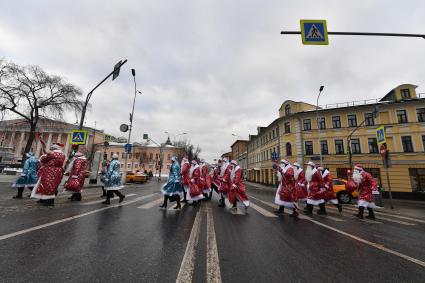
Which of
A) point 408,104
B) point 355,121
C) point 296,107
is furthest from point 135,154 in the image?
point 408,104

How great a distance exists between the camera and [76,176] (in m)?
8.23

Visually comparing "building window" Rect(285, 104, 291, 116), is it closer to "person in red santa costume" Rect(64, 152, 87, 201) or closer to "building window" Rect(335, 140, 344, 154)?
"building window" Rect(335, 140, 344, 154)

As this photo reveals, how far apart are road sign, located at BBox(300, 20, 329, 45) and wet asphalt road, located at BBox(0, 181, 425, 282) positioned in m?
5.29

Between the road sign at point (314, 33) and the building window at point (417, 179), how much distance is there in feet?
83.3

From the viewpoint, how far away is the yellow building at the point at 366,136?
72.8 ft

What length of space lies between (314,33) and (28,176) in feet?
39.0

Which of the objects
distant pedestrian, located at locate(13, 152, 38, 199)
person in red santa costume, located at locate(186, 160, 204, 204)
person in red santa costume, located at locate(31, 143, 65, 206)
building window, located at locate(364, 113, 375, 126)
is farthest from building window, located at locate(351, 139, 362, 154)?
distant pedestrian, located at locate(13, 152, 38, 199)

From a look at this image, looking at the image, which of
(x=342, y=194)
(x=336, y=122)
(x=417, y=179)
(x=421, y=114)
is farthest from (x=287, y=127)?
(x=342, y=194)

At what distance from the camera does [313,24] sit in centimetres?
592

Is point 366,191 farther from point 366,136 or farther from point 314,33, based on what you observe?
point 366,136

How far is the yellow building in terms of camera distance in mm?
22203

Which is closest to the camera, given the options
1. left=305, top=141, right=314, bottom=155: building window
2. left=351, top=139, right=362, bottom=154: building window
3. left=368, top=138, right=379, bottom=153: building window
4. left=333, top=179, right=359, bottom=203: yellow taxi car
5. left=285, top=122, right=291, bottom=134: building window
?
left=333, top=179, right=359, bottom=203: yellow taxi car

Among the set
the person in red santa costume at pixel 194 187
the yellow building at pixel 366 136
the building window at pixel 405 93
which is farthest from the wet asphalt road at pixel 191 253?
the building window at pixel 405 93

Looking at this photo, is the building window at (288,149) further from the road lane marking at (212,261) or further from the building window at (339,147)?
the road lane marking at (212,261)
